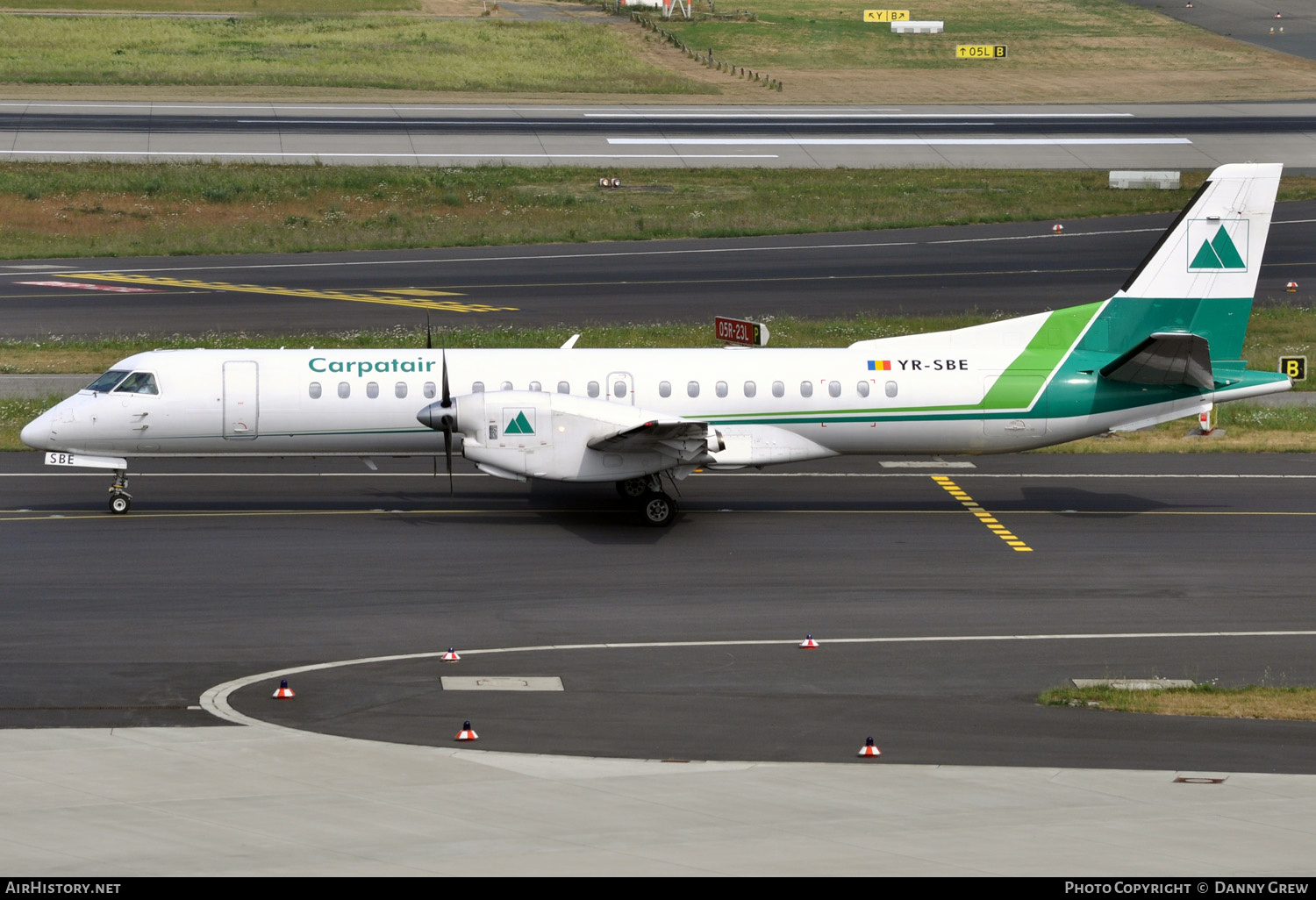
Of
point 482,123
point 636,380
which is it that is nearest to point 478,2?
point 482,123

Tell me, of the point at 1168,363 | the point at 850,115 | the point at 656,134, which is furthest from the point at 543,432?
the point at 850,115

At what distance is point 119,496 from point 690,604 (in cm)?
1196

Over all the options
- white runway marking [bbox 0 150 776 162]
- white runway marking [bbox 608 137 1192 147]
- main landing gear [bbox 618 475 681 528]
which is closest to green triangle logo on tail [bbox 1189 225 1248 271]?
main landing gear [bbox 618 475 681 528]

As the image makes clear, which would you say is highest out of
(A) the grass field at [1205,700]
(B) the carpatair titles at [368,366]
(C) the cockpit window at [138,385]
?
(B) the carpatair titles at [368,366]

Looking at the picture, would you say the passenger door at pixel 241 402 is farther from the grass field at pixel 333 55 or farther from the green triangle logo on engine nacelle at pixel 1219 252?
the grass field at pixel 333 55

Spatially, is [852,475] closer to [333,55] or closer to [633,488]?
[633,488]

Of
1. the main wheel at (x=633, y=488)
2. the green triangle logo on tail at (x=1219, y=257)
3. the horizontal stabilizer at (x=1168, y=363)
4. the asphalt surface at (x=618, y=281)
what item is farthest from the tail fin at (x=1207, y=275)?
the asphalt surface at (x=618, y=281)

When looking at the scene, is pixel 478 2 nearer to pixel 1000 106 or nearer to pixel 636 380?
pixel 1000 106

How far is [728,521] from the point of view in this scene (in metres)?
29.3

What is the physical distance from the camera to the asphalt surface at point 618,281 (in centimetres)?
4547

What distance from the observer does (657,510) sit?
28.4 metres

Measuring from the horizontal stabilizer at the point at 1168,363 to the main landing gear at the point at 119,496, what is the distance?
753 inches

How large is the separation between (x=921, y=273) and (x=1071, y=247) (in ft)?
22.5

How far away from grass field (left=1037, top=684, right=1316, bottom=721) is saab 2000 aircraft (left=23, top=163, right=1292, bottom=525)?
32.2ft
